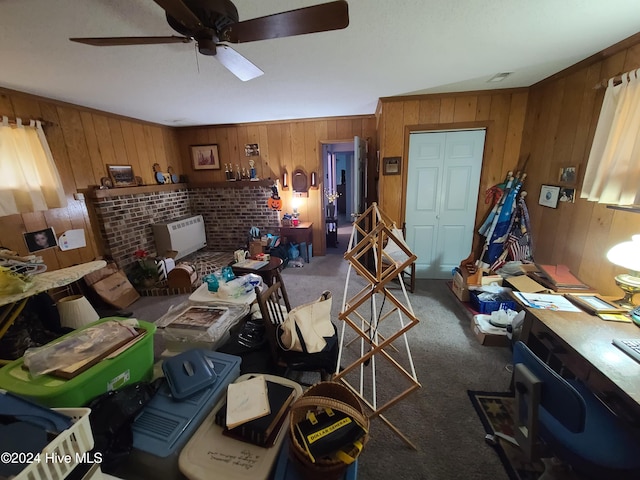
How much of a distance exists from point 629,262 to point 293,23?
221cm

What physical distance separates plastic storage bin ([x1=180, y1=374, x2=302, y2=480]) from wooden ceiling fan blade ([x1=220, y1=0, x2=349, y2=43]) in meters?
1.69

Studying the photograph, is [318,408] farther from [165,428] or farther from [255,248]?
[255,248]

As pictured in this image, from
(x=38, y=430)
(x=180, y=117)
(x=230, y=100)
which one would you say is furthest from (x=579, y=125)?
(x=180, y=117)

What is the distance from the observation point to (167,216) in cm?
451

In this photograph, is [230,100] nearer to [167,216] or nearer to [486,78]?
[167,216]

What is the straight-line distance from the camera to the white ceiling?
1.42 meters

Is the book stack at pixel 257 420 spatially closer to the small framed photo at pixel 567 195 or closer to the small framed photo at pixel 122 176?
the small framed photo at pixel 567 195

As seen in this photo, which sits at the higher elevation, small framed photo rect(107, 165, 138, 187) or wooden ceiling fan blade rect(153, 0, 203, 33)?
wooden ceiling fan blade rect(153, 0, 203, 33)

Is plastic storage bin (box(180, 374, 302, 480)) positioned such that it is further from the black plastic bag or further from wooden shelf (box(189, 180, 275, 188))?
wooden shelf (box(189, 180, 275, 188))

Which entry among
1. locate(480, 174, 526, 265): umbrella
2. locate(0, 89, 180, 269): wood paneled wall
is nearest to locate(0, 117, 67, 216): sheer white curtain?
locate(0, 89, 180, 269): wood paneled wall

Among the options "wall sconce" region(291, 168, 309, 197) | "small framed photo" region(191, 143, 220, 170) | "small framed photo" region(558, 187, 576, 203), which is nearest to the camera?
"small framed photo" region(558, 187, 576, 203)

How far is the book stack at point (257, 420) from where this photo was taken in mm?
949

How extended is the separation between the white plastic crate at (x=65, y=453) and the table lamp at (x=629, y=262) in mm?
2544

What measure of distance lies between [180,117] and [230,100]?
1.34m
